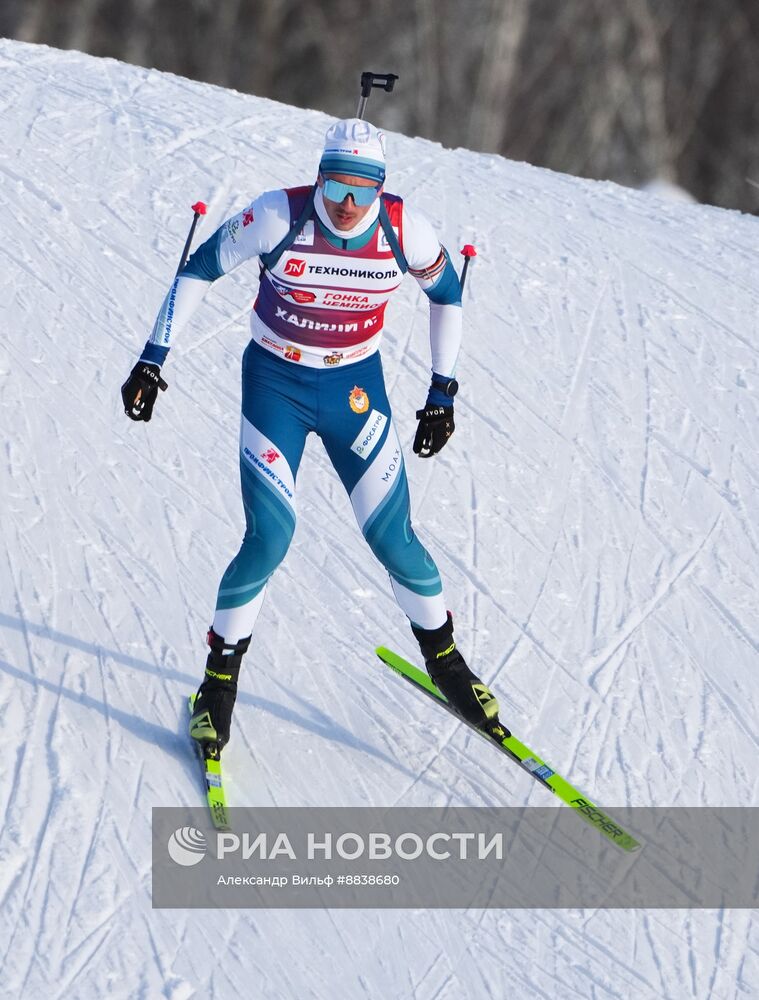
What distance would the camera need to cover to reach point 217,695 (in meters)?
4.52

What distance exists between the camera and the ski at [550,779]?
4.55 m

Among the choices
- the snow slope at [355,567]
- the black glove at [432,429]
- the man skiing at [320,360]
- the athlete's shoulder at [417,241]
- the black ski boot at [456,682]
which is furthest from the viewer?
the black ski boot at [456,682]

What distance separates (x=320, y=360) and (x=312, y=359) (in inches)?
1.1

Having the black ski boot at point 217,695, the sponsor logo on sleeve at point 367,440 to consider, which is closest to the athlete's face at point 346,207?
the sponsor logo on sleeve at point 367,440

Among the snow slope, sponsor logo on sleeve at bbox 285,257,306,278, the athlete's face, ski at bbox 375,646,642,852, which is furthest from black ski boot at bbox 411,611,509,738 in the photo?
the athlete's face

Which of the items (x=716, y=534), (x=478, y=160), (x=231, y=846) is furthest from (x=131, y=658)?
(x=478, y=160)

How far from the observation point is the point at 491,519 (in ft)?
20.5

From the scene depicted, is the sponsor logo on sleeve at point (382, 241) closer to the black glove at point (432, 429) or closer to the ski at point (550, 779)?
the black glove at point (432, 429)

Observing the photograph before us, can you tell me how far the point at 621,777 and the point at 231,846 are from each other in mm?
1459

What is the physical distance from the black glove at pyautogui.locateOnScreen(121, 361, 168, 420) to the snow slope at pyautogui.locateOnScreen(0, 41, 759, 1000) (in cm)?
101

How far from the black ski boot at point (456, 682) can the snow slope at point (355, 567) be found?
186 mm

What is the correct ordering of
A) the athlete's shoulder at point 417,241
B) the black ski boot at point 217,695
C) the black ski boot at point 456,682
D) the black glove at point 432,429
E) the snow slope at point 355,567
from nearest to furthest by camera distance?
the snow slope at point 355,567
the athlete's shoulder at point 417,241
the black ski boot at point 217,695
the black glove at point 432,429
the black ski boot at point 456,682

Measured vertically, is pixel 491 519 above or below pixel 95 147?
below

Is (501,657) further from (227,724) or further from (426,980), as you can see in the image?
(426,980)
